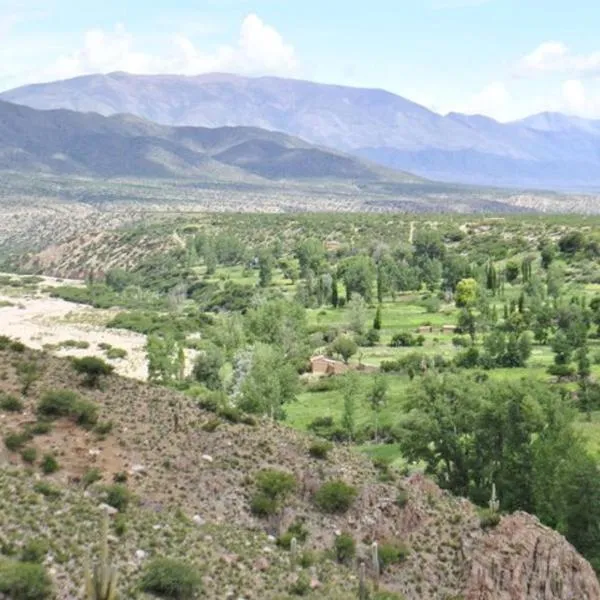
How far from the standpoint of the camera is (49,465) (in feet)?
104

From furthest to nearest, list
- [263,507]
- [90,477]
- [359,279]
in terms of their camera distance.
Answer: [359,279], [263,507], [90,477]

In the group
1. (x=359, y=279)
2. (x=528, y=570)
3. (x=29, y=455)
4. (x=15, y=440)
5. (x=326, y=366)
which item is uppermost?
(x=15, y=440)

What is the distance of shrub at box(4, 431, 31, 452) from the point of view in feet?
105

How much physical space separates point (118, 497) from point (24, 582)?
7089 mm

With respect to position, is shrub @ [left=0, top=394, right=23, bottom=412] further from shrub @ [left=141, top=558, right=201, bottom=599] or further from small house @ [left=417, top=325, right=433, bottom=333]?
small house @ [left=417, top=325, right=433, bottom=333]

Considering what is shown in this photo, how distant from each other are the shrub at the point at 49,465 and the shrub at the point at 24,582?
7.98 metres

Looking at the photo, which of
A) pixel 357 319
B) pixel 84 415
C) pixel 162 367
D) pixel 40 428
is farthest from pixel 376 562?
pixel 357 319

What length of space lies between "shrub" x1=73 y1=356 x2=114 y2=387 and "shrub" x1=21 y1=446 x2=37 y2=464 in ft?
22.3

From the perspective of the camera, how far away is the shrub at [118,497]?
29.4 meters

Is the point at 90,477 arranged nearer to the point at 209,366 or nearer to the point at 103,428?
the point at 103,428

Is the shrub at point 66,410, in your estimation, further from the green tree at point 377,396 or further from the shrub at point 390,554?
the green tree at point 377,396

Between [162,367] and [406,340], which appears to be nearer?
[162,367]

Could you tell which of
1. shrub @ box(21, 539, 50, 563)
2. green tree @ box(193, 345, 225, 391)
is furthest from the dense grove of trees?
shrub @ box(21, 539, 50, 563)

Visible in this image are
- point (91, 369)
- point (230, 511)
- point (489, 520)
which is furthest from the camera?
point (91, 369)
